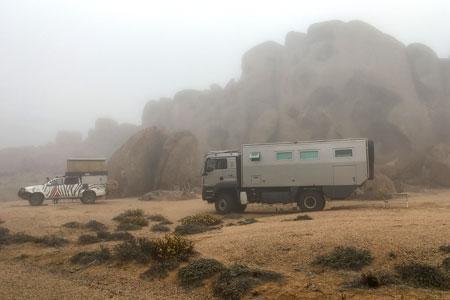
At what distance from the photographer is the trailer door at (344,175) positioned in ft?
79.5

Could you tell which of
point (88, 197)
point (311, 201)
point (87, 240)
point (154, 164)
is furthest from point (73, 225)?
point (154, 164)

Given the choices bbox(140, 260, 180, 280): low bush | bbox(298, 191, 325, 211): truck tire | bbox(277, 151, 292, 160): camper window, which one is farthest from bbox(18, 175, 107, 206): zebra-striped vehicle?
bbox(140, 260, 180, 280): low bush

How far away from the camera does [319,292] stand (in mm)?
9695

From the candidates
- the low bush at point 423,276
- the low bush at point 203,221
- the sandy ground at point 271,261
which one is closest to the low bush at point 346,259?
the sandy ground at point 271,261

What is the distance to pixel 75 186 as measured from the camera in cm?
3700

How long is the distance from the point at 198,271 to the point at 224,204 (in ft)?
48.9

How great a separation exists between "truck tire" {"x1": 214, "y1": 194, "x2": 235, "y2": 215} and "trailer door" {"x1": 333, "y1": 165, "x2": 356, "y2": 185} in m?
6.13

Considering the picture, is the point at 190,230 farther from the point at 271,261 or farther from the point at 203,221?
the point at 271,261

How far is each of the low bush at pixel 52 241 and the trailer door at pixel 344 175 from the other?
14264 mm

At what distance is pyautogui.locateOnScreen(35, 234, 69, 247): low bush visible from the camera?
56.9 ft

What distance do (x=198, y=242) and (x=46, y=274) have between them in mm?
5046

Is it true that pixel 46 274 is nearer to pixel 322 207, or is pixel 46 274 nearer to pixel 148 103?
pixel 322 207

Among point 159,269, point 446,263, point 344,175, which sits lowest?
point 159,269

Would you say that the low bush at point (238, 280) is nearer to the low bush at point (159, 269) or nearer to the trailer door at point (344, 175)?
the low bush at point (159, 269)
